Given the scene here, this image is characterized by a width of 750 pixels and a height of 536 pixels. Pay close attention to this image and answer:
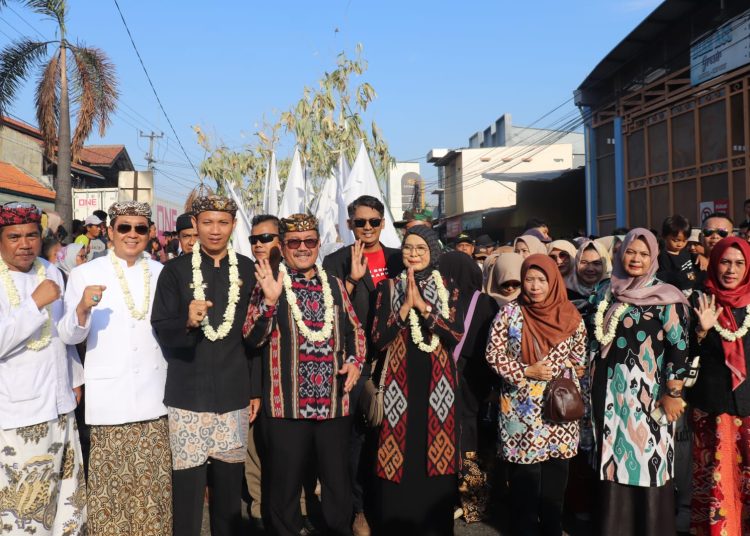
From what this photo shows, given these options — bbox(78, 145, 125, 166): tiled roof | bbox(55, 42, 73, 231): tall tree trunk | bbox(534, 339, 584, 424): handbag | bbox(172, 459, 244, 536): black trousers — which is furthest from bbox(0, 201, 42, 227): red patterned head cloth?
bbox(78, 145, 125, 166): tiled roof

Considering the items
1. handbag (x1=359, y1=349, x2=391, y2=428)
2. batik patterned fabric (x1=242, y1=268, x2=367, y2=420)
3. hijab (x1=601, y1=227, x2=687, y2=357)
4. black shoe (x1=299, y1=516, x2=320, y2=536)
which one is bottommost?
black shoe (x1=299, y1=516, x2=320, y2=536)

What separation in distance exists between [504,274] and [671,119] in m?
11.9

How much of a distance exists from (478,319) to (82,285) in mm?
2373

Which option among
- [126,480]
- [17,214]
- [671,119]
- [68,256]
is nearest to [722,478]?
[126,480]

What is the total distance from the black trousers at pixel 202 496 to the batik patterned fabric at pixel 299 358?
1.26 feet

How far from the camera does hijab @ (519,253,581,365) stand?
4.08 meters

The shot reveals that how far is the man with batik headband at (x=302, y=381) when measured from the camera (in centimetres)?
385

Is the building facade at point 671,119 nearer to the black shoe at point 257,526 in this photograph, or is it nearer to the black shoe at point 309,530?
the black shoe at point 309,530

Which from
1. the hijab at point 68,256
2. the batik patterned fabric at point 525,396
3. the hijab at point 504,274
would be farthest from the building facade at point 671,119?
the hijab at point 68,256

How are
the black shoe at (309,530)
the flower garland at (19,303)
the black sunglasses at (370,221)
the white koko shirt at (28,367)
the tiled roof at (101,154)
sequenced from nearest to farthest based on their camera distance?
the white koko shirt at (28,367)
the flower garland at (19,303)
the black shoe at (309,530)
the black sunglasses at (370,221)
the tiled roof at (101,154)

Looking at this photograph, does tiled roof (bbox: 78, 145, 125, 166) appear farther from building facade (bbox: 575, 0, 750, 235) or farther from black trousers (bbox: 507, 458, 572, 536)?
black trousers (bbox: 507, 458, 572, 536)

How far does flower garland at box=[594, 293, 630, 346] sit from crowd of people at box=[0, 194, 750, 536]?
0.5 inches

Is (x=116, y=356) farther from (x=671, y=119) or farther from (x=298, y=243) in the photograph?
(x=671, y=119)

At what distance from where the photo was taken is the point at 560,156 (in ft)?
141
